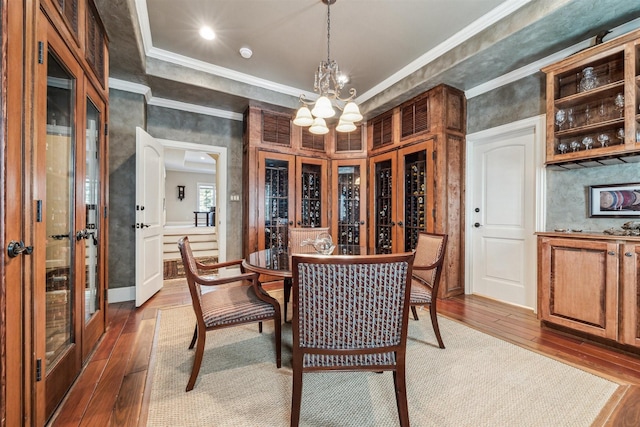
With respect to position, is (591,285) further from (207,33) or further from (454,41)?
(207,33)

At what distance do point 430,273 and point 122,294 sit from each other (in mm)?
3568

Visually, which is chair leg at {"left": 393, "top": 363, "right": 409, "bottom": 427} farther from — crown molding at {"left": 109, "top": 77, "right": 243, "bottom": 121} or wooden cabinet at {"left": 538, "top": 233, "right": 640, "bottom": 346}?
crown molding at {"left": 109, "top": 77, "right": 243, "bottom": 121}

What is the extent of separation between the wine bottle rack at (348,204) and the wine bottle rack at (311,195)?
0.36 metres

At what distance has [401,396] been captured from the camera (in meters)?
1.29

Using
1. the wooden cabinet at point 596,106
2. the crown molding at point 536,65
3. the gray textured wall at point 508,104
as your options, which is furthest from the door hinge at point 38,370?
the crown molding at point 536,65

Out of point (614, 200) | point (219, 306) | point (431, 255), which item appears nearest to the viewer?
point (219, 306)

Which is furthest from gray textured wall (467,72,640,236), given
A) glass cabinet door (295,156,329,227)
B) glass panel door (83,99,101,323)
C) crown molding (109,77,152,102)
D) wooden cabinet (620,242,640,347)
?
crown molding (109,77,152,102)

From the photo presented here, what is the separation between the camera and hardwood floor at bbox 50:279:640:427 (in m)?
1.48

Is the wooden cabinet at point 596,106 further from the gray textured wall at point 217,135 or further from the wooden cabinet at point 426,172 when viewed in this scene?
the gray textured wall at point 217,135

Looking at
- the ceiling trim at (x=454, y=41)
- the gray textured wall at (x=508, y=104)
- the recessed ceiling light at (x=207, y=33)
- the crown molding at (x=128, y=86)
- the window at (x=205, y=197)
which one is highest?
the recessed ceiling light at (x=207, y=33)

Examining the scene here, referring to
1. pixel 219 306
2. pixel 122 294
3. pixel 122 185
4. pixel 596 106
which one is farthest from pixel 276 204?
pixel 596 106

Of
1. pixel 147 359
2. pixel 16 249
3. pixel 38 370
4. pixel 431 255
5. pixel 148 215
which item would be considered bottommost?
pixel 147 359

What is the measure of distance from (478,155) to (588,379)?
2599 mm

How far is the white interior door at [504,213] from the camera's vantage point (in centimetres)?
310
